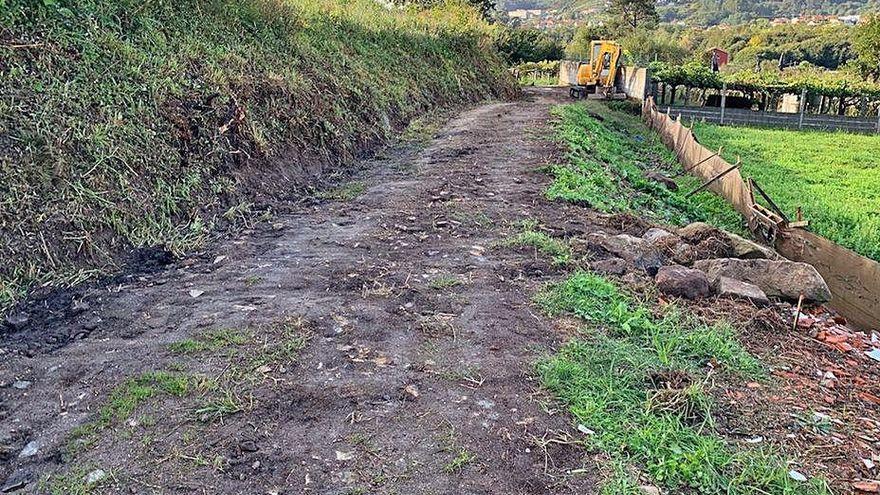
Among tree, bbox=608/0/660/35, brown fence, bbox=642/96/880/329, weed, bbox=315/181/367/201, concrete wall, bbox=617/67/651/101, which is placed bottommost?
brown fence, bbox=642/96/880/329

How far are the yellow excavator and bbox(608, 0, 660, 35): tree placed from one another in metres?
35.5

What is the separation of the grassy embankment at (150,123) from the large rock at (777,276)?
153 inches

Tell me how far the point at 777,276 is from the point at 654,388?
2.26 meters

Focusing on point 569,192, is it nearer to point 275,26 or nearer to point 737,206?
point 737,206

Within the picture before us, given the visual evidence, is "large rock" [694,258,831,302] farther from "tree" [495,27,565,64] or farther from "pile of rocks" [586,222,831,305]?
"tree" [495,27,565,64]

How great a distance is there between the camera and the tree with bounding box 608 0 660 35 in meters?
53.2

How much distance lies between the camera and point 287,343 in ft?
10.4

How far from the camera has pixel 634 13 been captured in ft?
176

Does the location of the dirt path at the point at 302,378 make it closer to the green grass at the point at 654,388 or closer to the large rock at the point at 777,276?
the green grass at the point at 654,388

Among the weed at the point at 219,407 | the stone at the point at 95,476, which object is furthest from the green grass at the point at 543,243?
the stone at the point at 95,476

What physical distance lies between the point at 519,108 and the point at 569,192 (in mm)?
8761

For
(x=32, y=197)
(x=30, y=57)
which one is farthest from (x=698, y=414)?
(x=30, y=57)

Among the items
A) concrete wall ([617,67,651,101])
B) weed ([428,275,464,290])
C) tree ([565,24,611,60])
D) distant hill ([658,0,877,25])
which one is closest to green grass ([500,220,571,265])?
weed ([428,275,464,290])

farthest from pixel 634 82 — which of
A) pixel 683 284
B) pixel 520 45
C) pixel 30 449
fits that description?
pixel 30 449
